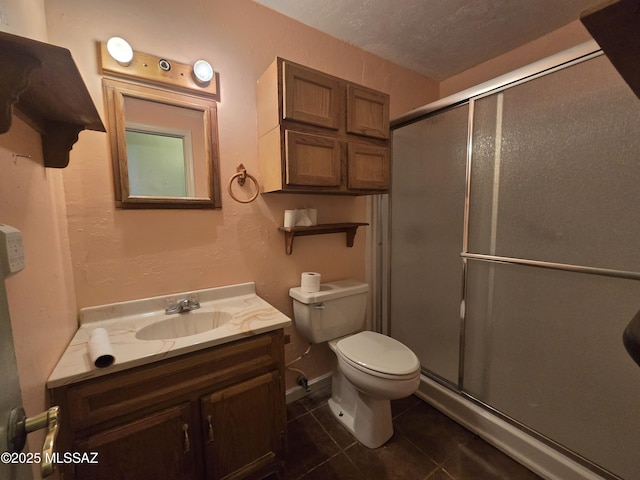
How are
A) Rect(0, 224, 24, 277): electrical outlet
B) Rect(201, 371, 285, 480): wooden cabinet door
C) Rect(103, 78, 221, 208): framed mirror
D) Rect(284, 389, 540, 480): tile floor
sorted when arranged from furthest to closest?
Rect(284, 389, 540, 480): tile floor
Rect(103, 78, 221, 208): framed mirror
Rect(201, 371, 285, 480): wooden cabinet door
Rect(0, 224, 24, 277): electrical outlet

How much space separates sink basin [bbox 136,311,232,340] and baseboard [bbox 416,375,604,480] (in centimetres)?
140

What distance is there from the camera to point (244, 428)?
1.08 meters

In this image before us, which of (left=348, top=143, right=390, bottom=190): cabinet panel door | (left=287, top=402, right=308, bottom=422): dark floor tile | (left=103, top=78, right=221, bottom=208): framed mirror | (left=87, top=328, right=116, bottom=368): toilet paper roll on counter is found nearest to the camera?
(left=87, top=328, right=116, bottom=368): toilet paper roll on counter

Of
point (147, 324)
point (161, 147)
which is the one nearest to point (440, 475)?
point (147, 324)

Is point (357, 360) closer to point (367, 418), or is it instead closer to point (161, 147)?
point (367, 418)

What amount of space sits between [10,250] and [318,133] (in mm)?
1173

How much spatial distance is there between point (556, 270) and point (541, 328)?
0.96 feet

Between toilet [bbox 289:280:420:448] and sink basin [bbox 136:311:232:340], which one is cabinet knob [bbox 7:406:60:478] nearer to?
sink basin [bbox 136:311:232:340]

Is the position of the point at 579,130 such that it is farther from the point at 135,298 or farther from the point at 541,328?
the point at 135,298

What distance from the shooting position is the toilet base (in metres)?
1.38

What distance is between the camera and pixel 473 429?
1467 millimetres

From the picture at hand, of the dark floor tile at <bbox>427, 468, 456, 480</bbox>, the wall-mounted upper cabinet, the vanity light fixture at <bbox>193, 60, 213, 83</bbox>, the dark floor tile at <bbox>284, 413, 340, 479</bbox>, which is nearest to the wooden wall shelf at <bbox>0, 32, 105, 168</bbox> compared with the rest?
the vanity light fixture at <bbox>193, 60, 213, 83</bbox>

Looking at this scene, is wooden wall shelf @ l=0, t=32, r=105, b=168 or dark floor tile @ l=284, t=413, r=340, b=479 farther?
dark floor tile @ l=284, t=413, r=340, b=479

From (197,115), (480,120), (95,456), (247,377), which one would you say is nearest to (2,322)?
(95,456)
